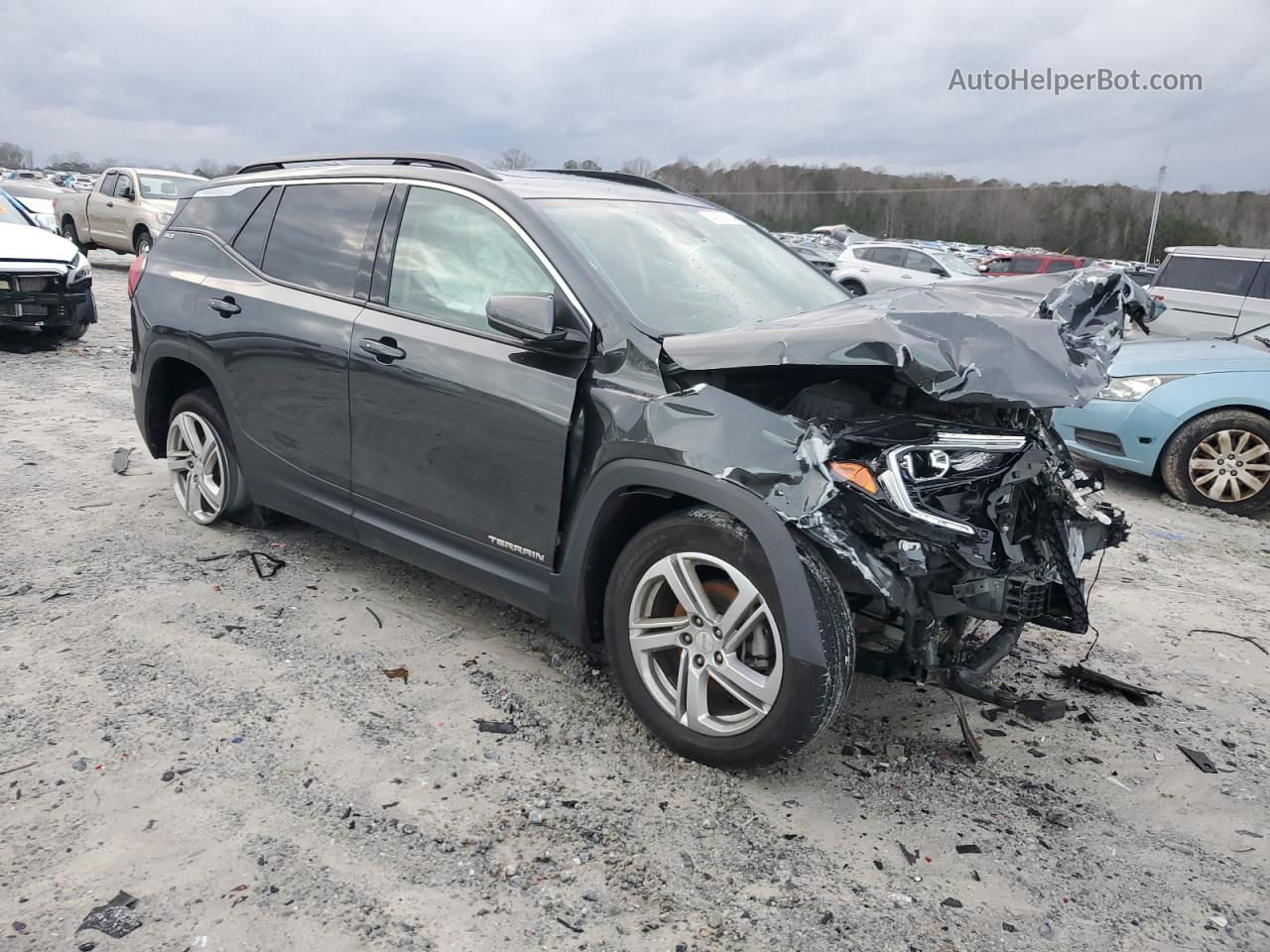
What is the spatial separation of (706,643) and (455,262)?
178 centimetres

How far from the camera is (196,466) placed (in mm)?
4953

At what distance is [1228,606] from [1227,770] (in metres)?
1.79

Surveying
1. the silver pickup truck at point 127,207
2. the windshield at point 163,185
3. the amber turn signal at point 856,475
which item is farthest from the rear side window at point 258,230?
the windshield at point 163,185

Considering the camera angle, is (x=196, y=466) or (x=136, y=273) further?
(x=136, y=273)

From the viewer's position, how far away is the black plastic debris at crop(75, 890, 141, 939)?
227 cm

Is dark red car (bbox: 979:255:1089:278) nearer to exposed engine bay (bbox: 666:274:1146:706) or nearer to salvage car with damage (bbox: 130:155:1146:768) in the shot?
salvage car with damage (bbox: 130:155:1146:768)

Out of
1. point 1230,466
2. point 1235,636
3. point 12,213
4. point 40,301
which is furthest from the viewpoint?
point 12,213

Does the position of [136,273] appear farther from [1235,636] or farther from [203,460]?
[1235,636]

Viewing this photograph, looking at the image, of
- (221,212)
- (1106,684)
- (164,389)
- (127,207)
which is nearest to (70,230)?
(127,207)

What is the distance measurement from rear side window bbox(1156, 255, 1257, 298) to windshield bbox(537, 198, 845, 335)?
8974 mm

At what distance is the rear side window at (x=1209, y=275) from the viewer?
10.9m

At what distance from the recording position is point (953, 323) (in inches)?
113

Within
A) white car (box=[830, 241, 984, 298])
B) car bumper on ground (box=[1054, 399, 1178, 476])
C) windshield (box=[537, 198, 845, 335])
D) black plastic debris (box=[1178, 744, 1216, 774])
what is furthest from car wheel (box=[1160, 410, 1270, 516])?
white car (box=[830, 241, 984, 298])

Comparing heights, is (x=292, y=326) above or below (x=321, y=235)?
below
